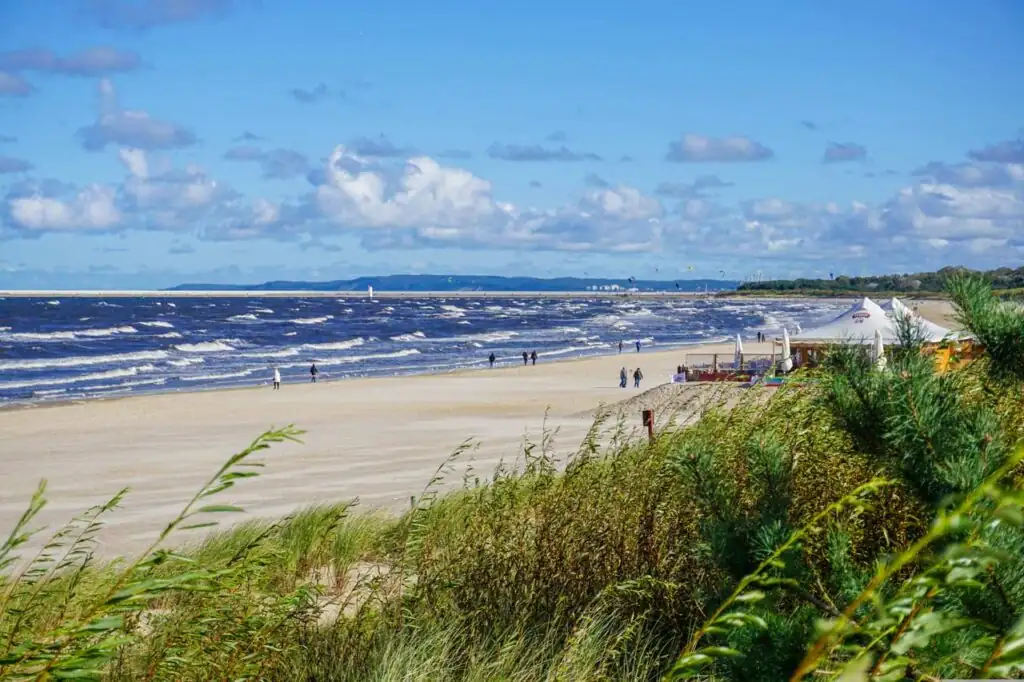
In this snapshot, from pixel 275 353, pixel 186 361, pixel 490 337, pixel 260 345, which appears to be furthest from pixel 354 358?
pixel 490 337

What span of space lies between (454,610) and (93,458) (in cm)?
2181

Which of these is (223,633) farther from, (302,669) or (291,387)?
(291,387)

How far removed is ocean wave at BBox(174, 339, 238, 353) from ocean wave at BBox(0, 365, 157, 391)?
1238 cm

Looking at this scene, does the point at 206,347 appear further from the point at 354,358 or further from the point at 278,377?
the point at 278,377

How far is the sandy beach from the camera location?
18.9 meters

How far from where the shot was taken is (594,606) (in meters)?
5.16

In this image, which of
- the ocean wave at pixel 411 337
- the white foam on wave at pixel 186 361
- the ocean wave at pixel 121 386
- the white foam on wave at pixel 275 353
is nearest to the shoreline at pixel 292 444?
the ocean wave at pixel 121 386

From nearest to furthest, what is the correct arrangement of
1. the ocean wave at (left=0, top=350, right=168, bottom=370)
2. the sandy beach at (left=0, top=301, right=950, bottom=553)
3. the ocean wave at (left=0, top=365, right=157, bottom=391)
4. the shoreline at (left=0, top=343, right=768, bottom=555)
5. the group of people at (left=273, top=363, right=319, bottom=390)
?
the shoreline at (left=0, top=343, right=768, bottom=555) < the sandy beach at (left=0, top=301, right=950, bottom=553) < the group of people at (left=273, top=363, right=319, bottom=390) < the ocean wave at (left=0, top=365, right=157, bottom=391) < the ocean wave at (left=0, top=350, right=168, bottom=370)

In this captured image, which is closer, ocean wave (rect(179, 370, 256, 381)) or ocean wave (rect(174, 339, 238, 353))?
ocean wave (rect(179, 370, 256, 381))

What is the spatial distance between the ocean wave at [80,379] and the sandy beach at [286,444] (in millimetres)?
8331

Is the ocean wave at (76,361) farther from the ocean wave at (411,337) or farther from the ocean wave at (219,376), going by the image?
the ocean wave at (411,337)

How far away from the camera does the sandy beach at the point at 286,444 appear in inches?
745

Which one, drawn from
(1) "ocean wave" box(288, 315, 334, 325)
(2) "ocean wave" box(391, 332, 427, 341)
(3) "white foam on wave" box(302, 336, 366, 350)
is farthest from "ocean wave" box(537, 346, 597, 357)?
(1) "ocean wave" box(288, 315, 334, 325)

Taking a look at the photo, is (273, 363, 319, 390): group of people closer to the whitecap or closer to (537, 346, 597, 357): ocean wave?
the whitecap
